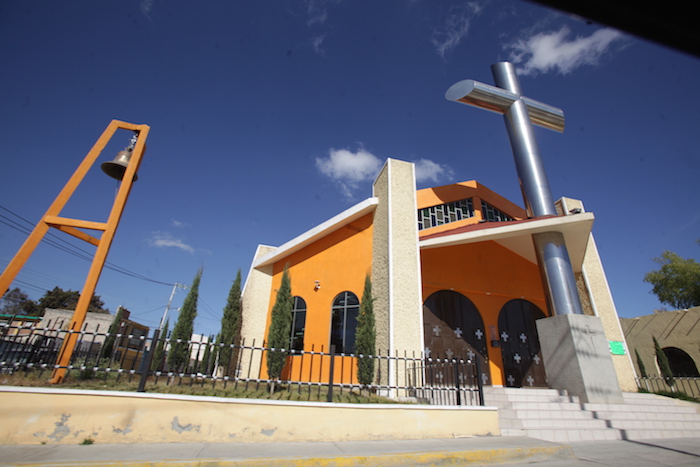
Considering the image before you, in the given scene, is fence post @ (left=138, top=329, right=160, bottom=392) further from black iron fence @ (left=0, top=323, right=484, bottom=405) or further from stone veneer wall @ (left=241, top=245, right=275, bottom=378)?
stone veneer wall @ (left=241, top=245, right=275, bottom=378)

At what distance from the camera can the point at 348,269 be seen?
11703mm

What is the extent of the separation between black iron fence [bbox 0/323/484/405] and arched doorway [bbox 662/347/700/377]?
13.8 m

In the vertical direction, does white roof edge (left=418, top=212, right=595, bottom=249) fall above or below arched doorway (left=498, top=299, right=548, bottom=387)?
above

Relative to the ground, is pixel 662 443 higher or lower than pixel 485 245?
lower

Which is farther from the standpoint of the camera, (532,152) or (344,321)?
(532,152)

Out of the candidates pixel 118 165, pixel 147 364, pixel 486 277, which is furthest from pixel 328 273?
pixel 147 364

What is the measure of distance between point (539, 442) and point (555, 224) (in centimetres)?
630

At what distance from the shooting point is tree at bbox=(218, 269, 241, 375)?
12.3 meters

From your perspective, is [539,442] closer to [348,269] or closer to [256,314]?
[348,269]

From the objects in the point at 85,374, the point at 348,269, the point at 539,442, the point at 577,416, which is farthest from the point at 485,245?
the point at 85,374

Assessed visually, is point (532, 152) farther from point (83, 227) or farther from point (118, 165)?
point (83, 227)

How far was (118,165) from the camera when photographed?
7.47 meters

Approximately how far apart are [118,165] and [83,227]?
63.2 inches

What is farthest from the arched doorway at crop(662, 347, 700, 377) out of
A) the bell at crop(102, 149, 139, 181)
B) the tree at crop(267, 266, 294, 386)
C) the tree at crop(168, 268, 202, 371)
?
the bell at crop(102, 149, 139, 181)
